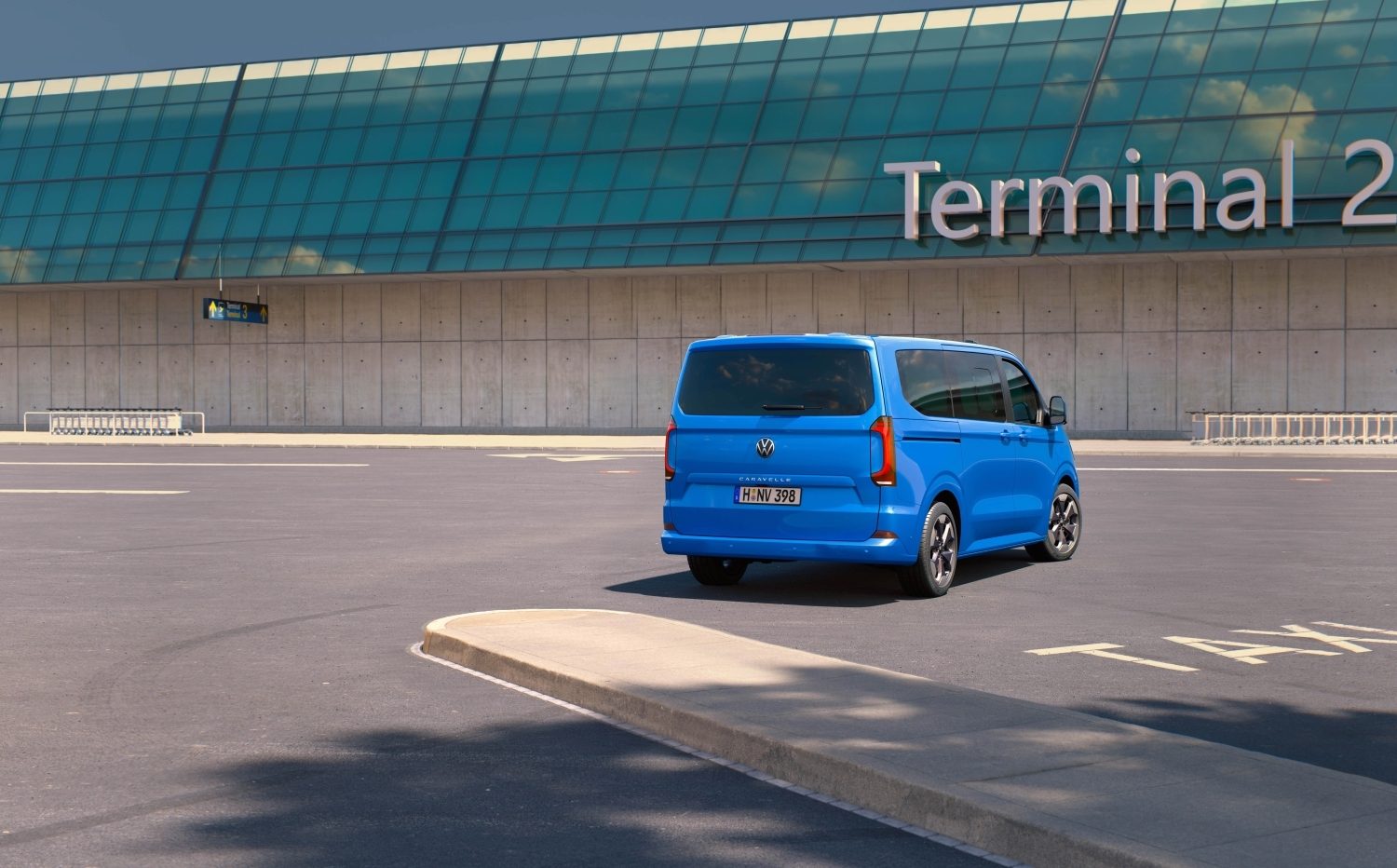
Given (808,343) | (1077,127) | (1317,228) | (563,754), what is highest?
(1077,127)

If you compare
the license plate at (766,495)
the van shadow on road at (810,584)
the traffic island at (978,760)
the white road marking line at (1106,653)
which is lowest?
the white road marking line at (1106,653)

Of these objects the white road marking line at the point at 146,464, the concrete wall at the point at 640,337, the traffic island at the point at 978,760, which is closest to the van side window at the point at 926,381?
the traffic island at the point at 978,760

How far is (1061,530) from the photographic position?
14883 mm

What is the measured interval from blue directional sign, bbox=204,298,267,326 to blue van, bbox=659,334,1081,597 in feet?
128

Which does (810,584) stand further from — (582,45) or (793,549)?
(582,45)

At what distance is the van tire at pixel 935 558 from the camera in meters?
12.1

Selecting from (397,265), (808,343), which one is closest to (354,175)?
(397,265)

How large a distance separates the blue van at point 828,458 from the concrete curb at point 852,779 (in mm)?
3646

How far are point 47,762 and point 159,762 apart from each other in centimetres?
45

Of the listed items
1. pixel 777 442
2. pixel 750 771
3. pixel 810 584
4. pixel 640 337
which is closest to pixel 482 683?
pixel 750 771

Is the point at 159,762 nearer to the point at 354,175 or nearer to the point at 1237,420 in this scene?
the point at 1237,420

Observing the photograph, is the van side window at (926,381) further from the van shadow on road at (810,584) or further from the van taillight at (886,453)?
the van shadow on road at (810,584)

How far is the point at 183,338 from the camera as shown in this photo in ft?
178

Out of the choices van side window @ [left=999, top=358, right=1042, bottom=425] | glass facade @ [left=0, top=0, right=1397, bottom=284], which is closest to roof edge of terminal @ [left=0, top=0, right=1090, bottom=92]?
glass facade @ [left=0, top=0, right=1397, bottom=284]
